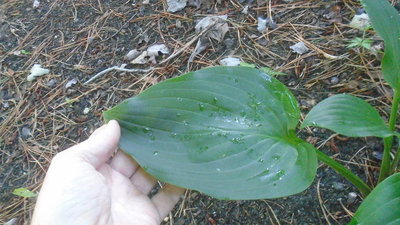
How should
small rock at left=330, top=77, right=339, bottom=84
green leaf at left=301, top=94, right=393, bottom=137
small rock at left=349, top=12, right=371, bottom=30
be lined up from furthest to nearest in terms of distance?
1. small rock at left=349, top=12, right=371, bottom=30
2. small rock at left=330, top=77, right=339, bottom=84
3. green leaf at left=301, top=94, right=393, bottom=137

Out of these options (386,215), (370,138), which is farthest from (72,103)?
(386,215)

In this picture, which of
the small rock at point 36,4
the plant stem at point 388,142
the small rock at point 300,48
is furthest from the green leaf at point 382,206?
the small rock at point 36,4

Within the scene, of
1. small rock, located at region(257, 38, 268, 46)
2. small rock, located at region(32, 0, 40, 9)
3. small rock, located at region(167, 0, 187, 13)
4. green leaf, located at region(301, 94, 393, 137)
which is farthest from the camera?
small rock, located at region(32, 0, 40, 9)

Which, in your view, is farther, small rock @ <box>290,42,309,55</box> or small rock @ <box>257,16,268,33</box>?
small rock @ <box>257,16,268,33</box>

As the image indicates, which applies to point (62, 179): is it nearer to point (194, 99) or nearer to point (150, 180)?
point (150, 180)

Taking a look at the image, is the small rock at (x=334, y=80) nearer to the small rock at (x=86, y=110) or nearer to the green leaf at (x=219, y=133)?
the green leaf at (x=219, y=133)

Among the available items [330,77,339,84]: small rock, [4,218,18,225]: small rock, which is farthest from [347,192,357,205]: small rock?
[4,218,18,225]: small rock

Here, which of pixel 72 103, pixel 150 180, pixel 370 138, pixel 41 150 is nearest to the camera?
pixel 150 180

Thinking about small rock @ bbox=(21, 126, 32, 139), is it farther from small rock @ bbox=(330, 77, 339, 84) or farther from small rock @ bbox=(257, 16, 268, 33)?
small rock @ bbox=(330, 77, 339, 84)
